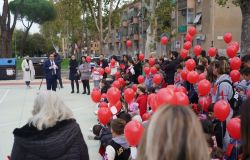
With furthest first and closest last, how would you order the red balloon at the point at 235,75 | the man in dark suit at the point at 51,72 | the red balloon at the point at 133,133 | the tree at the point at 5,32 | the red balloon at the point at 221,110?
the tree at the point at 5,32 < the man in dark suit at the point at 51,72 < the red balloon at the point at 235,75 < the red balloon at the point at 221,110 < the red balloon at the point at 133,133

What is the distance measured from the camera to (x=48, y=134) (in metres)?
3.55

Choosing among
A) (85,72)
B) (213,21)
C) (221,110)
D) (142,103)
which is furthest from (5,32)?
(221,110)

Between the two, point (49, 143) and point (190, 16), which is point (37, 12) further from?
point (49, 143)

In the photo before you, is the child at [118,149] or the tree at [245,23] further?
the tree at [245,23]

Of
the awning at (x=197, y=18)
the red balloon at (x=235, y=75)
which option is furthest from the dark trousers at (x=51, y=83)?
the awning at (x=197, y=18)

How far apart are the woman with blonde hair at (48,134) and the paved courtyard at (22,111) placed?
13.6 feet

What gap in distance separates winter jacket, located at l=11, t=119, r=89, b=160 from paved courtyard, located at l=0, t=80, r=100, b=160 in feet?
13.5

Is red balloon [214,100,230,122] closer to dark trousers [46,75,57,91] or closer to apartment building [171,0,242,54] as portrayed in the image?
dark trousers [46,75,57,91]

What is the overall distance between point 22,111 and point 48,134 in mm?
10080

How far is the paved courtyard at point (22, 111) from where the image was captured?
28.7ft

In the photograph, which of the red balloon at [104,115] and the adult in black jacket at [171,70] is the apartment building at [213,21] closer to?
the adult in black jacket at [171,70]

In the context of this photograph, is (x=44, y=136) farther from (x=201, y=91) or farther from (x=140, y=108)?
(x=140, y=108)

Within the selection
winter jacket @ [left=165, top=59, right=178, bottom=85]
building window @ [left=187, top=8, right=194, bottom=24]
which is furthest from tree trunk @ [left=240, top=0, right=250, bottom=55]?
building window @ [left=187, top=8, right=194, bottom=24]

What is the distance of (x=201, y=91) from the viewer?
23.5 feet
